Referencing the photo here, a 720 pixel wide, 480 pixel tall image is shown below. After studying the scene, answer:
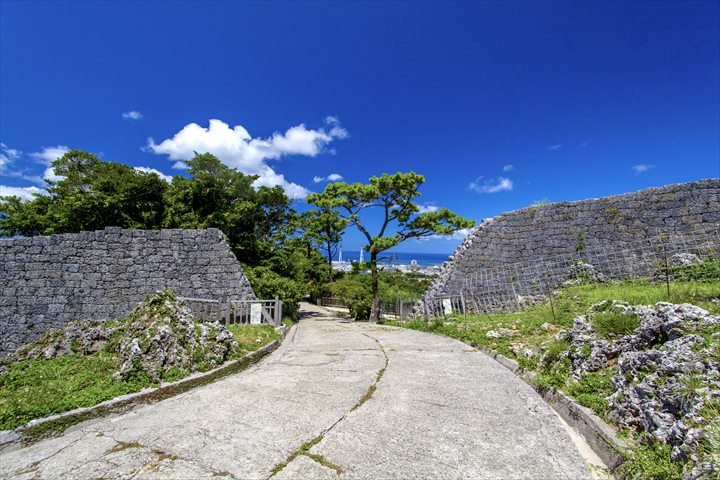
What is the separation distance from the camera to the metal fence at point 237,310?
31.1 ft

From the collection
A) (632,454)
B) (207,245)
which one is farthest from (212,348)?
(207,245)

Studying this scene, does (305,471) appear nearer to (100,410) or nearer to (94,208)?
(100,410)

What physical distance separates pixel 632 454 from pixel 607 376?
4.18 ft

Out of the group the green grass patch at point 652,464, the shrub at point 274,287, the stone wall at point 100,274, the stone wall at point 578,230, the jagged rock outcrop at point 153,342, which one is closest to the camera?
the green grass patch at point 652,464

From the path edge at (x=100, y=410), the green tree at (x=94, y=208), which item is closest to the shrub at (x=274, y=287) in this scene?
the green tree at (x=94, y=208)

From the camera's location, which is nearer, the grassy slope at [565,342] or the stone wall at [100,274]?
the grassy slope at [565,342]

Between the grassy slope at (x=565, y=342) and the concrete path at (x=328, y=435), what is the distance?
378 millimetres

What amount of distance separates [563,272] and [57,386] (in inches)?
471

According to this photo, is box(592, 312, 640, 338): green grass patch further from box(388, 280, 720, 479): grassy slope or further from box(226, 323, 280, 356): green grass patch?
box(226, 323, 280, 356): green grass patch

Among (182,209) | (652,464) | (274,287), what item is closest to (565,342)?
(652,464)

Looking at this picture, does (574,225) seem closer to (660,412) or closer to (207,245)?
(660,412)

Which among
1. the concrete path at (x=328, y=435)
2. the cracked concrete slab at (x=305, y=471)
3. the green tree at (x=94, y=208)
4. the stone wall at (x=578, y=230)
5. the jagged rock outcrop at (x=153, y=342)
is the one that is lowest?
the concrete path at (x=328, y=435)

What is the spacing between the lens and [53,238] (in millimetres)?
9344

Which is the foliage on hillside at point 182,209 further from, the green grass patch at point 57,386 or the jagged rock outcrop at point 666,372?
the jagged rock outcrop at point 666,372
